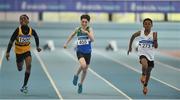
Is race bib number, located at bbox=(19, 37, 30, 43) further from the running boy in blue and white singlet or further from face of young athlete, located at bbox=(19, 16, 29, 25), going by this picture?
the running boy in blue and white singlet

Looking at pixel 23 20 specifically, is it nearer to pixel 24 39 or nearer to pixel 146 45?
pixel 24 39

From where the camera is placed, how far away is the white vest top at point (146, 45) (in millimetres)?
15156

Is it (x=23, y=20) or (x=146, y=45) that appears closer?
(x=23, y=20)

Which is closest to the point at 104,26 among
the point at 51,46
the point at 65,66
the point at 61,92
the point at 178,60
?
the point at 51,46

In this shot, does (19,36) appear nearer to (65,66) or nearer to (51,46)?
(65,66)

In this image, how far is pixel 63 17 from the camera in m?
40.8

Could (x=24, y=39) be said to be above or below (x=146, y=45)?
above

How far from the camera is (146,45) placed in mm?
15211

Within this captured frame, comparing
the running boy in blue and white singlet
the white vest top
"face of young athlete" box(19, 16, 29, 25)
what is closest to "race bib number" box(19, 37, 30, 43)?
"face of young athlete" box(19, 16, 29, 25)

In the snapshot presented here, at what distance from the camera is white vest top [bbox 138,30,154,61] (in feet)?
49.7

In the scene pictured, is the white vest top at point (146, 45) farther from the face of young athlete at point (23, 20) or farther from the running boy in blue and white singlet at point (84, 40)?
the face of young athlete at point (23, 20)

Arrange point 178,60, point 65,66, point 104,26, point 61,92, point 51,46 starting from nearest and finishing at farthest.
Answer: point 61,92 < point 65,66 < point 178,60 < point 51,46 < point 104,26

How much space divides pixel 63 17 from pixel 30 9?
3.74 m

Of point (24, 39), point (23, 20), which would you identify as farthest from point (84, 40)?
point (23, 20)
